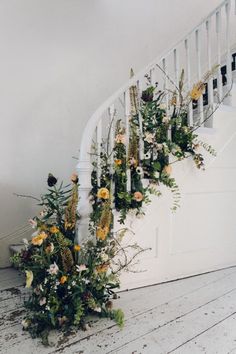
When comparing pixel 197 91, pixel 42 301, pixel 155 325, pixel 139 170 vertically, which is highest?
pixel 197 91

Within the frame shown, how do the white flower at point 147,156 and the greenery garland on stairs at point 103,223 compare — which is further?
the white flower at point 147,156

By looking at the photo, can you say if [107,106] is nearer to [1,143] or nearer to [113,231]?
[113,231]

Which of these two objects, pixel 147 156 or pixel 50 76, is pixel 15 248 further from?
pixel 50 76

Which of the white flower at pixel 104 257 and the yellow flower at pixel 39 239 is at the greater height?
the yellow flower at pixel 39 239

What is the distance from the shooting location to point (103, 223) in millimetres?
1562

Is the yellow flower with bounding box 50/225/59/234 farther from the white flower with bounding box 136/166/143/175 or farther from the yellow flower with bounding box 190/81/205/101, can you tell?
the yellow flower with bounding box 190/81/205/101

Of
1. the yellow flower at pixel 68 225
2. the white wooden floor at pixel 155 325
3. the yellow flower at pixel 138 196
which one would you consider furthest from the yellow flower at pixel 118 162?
the white wooden floor at pixel 155 325

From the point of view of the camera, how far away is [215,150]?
2254 millimetres

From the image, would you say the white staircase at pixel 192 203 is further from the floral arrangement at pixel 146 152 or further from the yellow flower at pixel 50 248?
the yellow flower at pixel 50 248

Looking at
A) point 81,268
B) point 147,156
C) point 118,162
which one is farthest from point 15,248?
point 147,156

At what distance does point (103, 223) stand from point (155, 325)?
574 millimetres

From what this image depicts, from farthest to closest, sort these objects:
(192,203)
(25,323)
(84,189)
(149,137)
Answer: (192,203)
(149,137)
(84,189)
(25,323)

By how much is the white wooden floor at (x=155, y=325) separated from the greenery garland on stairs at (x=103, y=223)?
0.07 m

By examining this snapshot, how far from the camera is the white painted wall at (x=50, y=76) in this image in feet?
8.03
